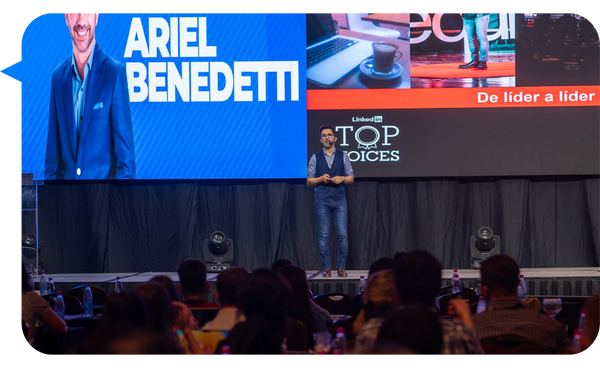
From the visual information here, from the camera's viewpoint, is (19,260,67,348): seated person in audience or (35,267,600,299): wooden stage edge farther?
(35,267,600,299): wooden stage edge

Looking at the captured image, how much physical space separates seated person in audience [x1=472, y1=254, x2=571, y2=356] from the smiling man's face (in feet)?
17.9

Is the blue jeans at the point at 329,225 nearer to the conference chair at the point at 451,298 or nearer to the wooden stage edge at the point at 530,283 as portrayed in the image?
the wooden stage edge at the point at 530,283

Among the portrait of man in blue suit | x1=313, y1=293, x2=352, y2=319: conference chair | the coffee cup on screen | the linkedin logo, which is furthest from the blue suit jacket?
x1=313, y1=293, x2=352, y2=319: conference chair

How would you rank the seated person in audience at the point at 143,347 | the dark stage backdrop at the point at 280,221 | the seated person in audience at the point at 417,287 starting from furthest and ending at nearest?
the dark stage backdrop at the point at 280,221 → the seated person in audience at the point at 417,287 → the seated person in audience at the point at 143,347

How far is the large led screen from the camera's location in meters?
6.31

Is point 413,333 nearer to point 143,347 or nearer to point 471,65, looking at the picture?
point 143,347

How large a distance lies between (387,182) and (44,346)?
4.80 metres

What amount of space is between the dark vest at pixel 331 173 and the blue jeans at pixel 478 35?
74.2 inches

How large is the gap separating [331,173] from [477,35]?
7.33ft

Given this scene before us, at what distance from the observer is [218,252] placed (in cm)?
639

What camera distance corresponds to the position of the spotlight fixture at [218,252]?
20.9 feet

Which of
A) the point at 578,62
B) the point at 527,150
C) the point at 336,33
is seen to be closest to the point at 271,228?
the point at 336,33

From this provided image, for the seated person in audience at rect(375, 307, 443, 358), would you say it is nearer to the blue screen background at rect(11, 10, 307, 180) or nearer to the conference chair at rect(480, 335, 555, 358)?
the conference chair at rect(480, 335, 555, 358)

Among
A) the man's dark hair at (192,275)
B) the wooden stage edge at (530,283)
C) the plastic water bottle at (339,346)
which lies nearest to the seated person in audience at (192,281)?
the man's dark hair at (192,275)
